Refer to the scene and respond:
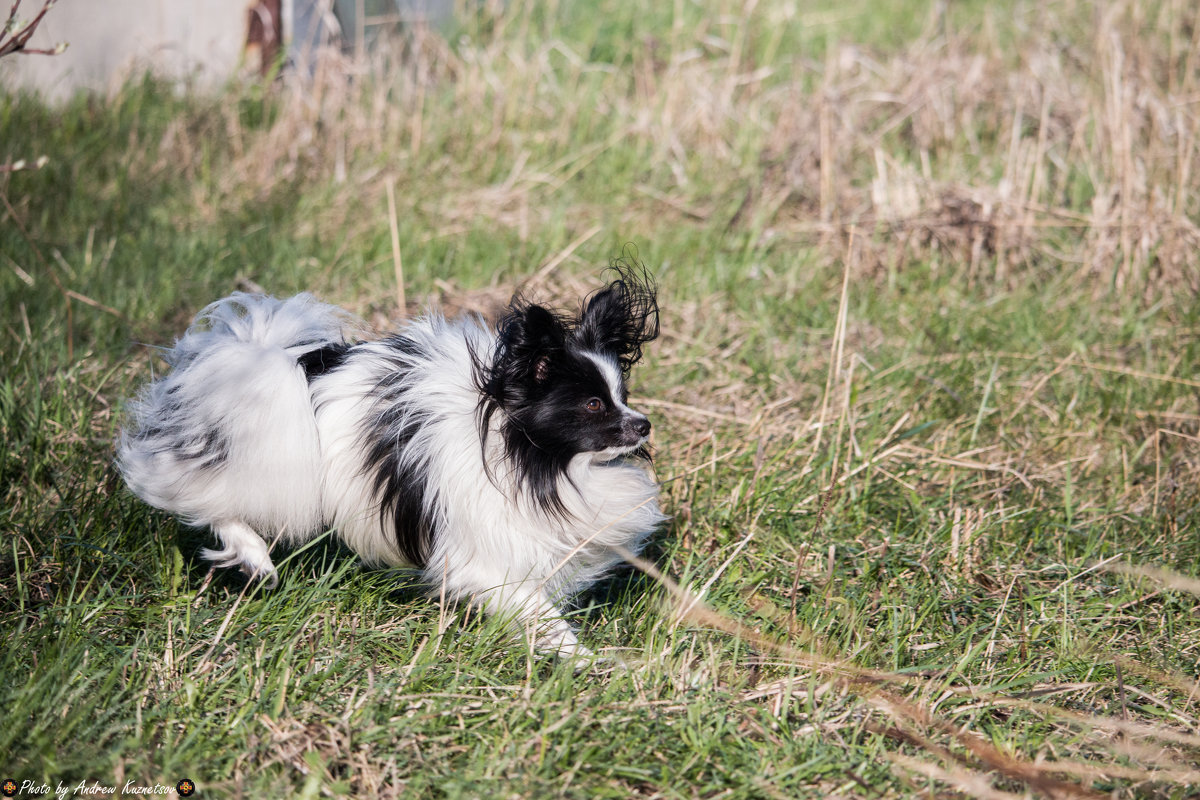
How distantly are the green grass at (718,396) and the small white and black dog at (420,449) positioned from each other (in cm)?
20

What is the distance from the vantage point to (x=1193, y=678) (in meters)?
3.12

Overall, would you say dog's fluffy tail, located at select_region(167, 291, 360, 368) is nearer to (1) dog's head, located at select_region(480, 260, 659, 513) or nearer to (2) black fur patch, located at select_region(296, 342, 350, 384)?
(2) black fur patch, located at select_region(296, 342, 350, 384)

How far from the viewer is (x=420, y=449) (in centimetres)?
304

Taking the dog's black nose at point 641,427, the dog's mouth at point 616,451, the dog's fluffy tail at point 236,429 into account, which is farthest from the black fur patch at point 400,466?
the dog's black nose at point 641,427

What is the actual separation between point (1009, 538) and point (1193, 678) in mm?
824

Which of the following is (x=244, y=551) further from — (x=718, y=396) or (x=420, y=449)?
(x=718, y=396)

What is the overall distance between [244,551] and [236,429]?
17.1 inches

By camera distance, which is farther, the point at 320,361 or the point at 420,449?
the point at 320,361

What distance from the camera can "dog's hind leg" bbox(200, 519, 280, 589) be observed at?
3.14m

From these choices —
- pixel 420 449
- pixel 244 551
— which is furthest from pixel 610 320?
pixel 244 551

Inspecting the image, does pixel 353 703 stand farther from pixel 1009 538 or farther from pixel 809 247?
pixel 809 247

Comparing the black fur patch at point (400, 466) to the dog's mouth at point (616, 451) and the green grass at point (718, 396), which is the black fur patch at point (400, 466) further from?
the dog's mouth at point (616, 451)

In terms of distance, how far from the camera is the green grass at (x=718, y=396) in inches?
102

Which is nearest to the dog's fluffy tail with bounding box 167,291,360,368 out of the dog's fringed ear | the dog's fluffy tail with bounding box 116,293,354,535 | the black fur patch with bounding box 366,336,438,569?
the dog's fluffy tail with bounding box 116,293,354,535
